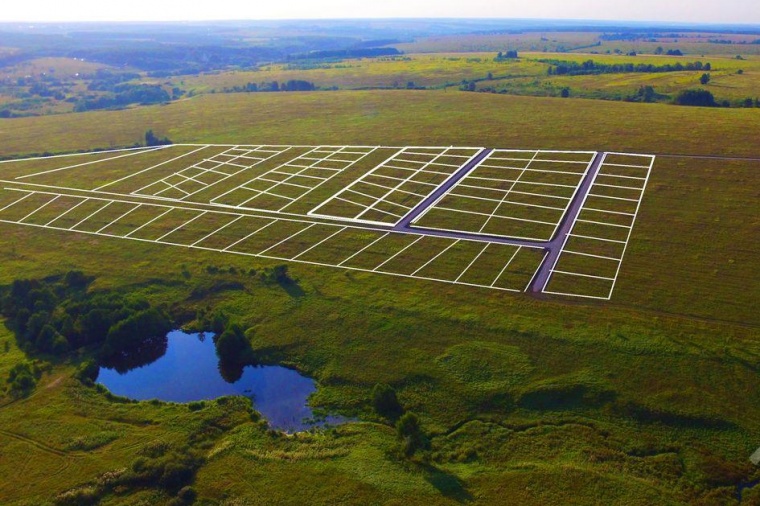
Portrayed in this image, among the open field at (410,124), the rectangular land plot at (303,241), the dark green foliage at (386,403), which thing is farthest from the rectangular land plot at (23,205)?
the dark green foliage at (386,403)

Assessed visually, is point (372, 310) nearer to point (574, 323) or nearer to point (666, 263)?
point (574, 323)

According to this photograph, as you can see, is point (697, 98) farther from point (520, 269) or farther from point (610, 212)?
point (520, 269)

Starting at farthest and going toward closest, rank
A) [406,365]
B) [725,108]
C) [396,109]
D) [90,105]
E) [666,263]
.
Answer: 1. [90,105]
2. [396,109]
3. [725,108]
4. [666,263]
5. [406,365]

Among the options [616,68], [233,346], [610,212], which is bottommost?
[233,346]

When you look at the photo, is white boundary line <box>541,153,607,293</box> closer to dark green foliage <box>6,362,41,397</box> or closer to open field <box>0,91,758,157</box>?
open field <box>0,91,758,157</box>

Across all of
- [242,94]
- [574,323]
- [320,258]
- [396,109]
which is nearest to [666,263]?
[574,323]

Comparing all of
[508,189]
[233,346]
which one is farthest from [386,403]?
[508,189]

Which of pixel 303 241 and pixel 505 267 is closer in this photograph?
pixel 505 267

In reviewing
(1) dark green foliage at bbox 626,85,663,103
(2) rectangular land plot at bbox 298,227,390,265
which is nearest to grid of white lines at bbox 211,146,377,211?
(2) rectangular land plot at bbox 298,227,390,265
